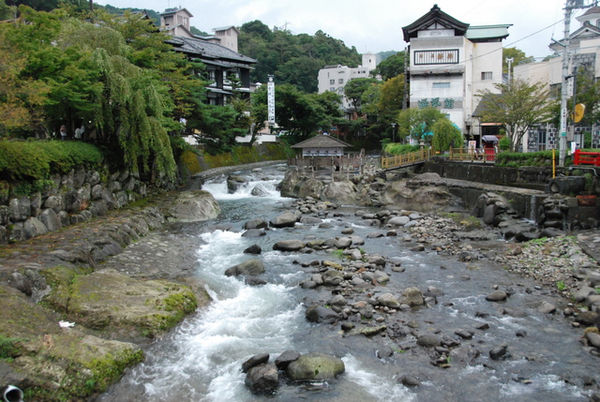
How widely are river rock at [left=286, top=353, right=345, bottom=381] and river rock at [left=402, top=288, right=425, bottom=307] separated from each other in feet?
11.8

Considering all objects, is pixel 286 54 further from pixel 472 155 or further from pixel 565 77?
pixel 565 77

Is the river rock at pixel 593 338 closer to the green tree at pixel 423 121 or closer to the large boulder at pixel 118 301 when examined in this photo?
the large boulder at pixel 118 301

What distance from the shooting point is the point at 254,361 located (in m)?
8.65

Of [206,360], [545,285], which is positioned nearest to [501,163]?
[545,285]

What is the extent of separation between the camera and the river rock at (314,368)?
827 cm

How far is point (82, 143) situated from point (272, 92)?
27.9 m

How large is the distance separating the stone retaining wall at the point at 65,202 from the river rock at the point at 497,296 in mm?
14107

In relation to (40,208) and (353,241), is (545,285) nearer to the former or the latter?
(353,241)

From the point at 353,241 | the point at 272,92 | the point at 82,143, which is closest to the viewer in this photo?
the point at 353,241

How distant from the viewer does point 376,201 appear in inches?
1099

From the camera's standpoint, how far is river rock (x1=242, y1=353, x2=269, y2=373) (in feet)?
28.3

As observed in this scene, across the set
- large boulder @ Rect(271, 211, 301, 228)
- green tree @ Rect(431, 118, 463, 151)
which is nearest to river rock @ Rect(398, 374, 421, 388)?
large boulder @ Rect(271, 211, 301, 228)

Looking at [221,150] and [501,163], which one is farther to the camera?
[221,150]

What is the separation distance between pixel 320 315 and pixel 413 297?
2654mm
